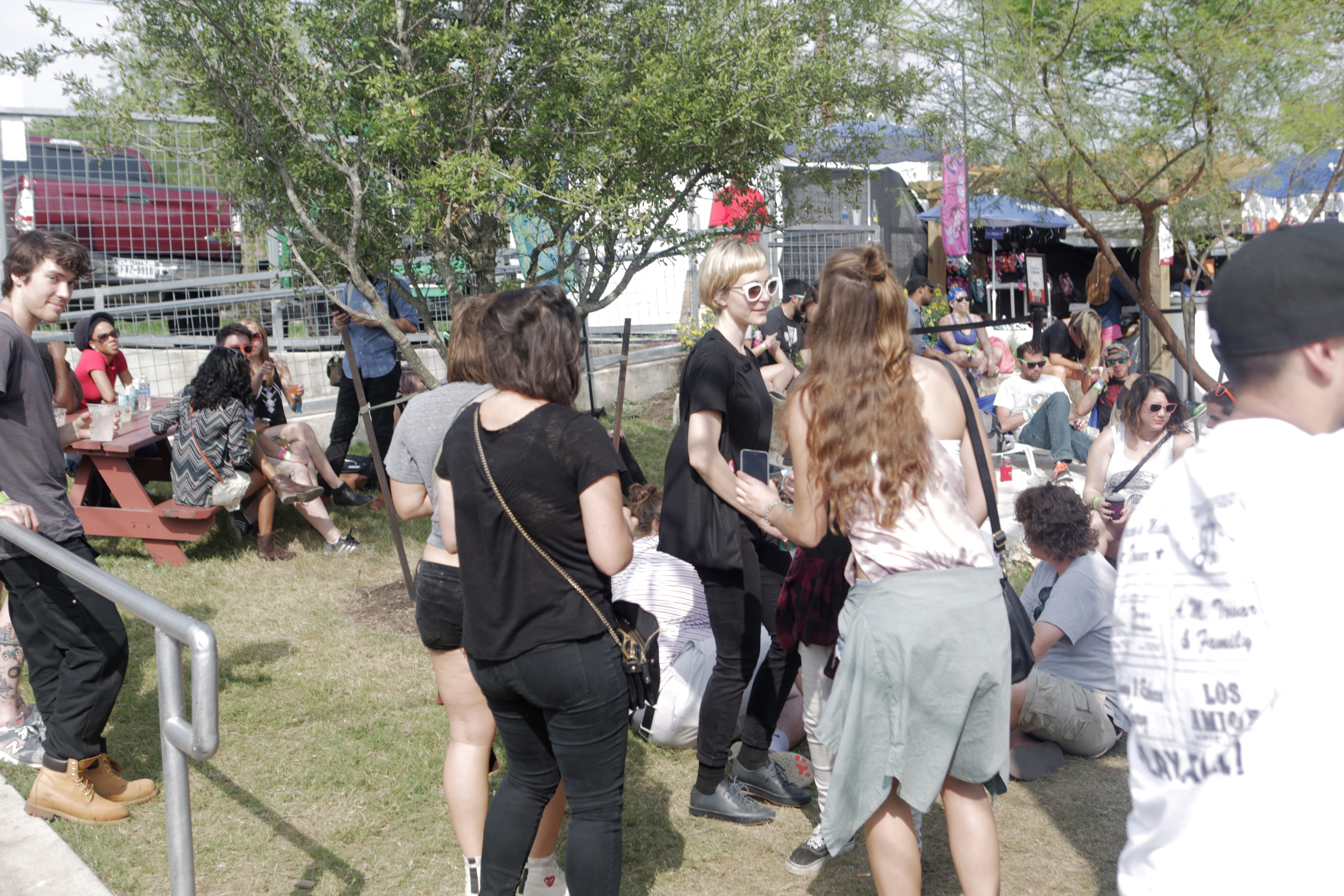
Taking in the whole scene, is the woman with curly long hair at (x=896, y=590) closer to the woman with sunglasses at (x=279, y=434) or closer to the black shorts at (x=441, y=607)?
the black shorts at (x=441, y=607)

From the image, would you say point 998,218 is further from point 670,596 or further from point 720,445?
point 720,445

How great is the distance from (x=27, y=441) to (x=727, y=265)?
7.33 feet

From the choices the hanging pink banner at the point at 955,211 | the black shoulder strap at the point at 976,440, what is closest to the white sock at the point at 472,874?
the black shoulder strap at the point at 976,440

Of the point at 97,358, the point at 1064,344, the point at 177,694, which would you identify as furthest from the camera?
the point at 1064,344

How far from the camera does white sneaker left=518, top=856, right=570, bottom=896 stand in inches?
110

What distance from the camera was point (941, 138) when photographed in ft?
25.1

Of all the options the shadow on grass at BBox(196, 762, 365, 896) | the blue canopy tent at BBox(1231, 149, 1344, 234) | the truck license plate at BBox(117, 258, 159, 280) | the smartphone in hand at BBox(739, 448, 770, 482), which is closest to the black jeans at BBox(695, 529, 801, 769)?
the smartphone in hand at BBox(739, 448, 770, 482)

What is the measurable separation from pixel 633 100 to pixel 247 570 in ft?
13.0

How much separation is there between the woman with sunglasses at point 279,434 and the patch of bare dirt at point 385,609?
4.72ft

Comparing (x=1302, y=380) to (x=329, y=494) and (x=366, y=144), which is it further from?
(x=329, y=494)

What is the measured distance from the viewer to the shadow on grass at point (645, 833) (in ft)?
10.5

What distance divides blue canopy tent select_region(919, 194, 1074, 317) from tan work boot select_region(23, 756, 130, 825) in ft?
27.0

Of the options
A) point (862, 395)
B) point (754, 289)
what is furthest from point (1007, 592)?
point (754, 289)

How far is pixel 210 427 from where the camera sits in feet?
20.8
